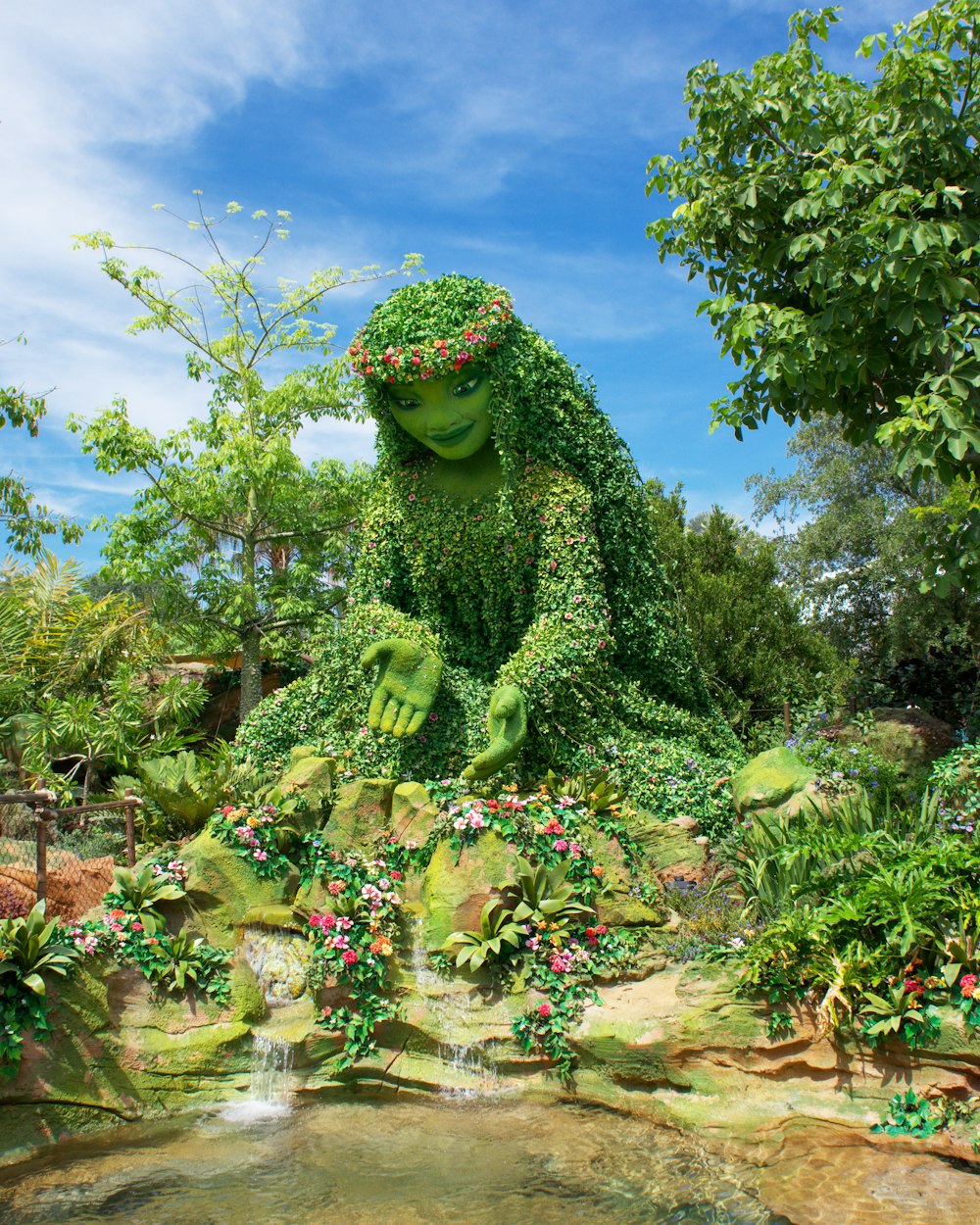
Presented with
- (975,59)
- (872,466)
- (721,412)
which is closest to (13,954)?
(721,412)

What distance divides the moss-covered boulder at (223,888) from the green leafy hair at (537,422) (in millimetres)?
2936

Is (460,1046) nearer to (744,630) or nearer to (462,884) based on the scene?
(462,884)

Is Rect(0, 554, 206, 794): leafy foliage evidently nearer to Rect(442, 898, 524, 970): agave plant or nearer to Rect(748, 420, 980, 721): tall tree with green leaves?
Rect(442, 898, 524, 970): agave plant

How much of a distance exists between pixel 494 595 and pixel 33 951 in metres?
3.68

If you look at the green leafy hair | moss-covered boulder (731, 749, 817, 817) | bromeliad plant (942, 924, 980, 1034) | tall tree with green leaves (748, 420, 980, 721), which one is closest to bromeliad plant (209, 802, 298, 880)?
the green leafy hair

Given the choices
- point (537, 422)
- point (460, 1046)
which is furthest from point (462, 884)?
point (537, 422)

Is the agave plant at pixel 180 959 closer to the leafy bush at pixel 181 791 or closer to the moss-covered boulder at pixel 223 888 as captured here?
the moss-covered boulder at pixel 223 888

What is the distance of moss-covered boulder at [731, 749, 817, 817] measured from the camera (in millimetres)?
6098

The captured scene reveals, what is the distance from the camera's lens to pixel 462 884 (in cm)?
565

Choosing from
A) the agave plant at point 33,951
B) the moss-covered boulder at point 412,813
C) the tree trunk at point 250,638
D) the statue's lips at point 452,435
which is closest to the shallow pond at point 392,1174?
the agave plant at point 33,951

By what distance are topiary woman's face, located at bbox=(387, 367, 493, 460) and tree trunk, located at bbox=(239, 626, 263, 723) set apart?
6.41 meters

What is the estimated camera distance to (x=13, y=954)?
193 inches

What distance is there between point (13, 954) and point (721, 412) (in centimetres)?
544

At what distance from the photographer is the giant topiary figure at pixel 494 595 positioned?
6699mm
